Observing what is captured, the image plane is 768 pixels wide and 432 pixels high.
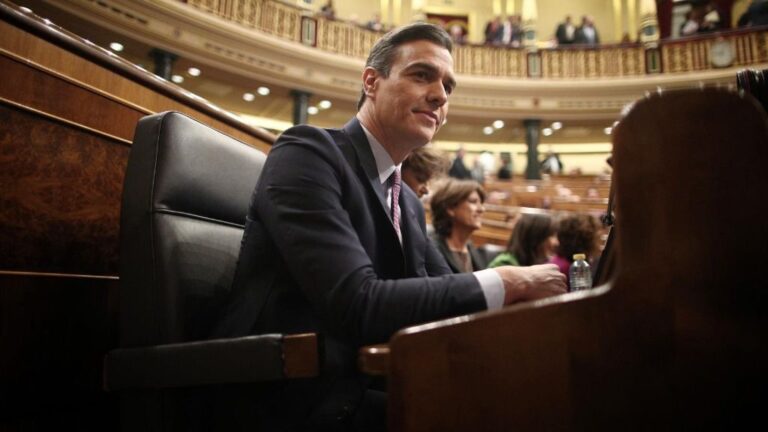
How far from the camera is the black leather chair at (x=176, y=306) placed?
70 cm

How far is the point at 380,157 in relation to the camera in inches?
41.1

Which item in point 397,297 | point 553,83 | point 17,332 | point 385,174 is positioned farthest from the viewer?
point 553,83

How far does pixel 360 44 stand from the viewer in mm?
8508

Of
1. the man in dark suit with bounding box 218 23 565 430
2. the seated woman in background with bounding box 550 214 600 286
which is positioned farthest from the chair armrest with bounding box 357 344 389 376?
the seated woman in background with bounding box 550 214 600 286

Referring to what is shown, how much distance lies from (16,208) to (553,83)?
30.9ft

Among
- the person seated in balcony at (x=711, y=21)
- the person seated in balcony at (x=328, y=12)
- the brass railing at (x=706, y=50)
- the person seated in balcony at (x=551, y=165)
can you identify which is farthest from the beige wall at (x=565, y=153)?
the person seated in balcony at (x=328, y=12)

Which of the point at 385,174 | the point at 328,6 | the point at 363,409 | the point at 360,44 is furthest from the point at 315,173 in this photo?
the point at 328,6

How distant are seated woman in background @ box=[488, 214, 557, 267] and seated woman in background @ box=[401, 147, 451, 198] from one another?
0.56 m

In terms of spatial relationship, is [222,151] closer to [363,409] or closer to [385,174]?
[385,174]

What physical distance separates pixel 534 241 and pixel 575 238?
1.00ft

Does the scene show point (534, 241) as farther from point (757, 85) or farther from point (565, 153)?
point (565, 153)

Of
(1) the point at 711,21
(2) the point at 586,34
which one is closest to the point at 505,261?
(2) the point at 586,34

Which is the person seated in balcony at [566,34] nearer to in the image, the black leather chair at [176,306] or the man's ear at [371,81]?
the man's ear at [371,81]

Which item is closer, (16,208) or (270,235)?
(270,235)
